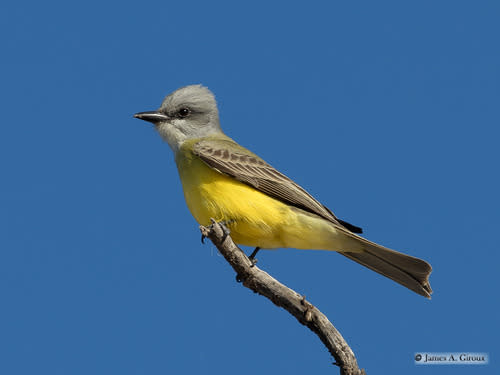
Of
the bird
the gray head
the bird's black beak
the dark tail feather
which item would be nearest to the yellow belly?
the bird

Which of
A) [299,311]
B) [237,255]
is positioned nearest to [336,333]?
[299,311]

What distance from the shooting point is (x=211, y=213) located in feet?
28.7

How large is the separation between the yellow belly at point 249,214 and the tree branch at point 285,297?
0.55 metres

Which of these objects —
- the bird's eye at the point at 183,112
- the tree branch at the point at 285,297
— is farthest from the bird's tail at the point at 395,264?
the bird's eye at the point at 183,112

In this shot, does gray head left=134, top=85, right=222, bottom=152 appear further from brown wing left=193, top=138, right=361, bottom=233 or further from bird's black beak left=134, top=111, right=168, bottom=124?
brown wing left=193, top=138, right=361, bottom=233

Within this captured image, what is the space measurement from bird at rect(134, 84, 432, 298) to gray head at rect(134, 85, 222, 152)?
1.84 ft

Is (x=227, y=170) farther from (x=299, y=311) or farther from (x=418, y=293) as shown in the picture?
(x=418, y=293)

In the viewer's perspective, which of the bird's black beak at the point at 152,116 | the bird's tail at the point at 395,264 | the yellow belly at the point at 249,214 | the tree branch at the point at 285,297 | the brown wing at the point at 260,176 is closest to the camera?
the tree branch at the point at 285,297

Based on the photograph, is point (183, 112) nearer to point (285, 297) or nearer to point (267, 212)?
point (267, 212)

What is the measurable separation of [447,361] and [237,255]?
313 centimetres

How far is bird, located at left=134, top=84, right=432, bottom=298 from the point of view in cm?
877

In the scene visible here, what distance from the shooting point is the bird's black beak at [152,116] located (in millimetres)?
10164

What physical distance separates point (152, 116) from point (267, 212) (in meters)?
2.73

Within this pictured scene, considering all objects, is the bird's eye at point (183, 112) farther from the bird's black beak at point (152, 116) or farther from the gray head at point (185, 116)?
the bird's black beak at point (152, 116)
